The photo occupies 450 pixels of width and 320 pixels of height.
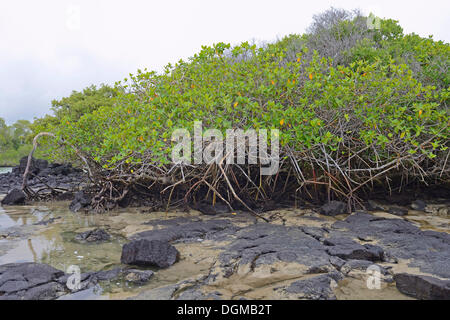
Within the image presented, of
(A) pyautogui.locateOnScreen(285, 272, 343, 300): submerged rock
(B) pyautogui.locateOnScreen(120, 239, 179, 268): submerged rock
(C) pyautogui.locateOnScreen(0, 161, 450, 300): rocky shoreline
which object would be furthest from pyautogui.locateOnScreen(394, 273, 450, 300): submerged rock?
(B) pyautogui.locateOnScreen(120, 239, 179, 268): submerged rock

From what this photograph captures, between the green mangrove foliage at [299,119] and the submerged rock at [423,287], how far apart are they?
283 centimetres

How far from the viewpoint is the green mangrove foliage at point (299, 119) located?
5535 millimetres

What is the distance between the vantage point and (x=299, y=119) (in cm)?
562

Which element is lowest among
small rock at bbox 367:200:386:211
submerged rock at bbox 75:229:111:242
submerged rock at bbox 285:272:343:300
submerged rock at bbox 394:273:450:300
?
submerged rock at bbox 75:229:111:242

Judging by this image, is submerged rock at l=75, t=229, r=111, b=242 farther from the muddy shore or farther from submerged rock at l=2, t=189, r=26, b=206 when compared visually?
submerged rock at l=2, t=189, r=26, b=206

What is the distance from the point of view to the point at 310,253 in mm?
3559

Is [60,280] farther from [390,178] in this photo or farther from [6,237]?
[390,178]

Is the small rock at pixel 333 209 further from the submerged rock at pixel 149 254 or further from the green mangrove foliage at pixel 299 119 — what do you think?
the submerged rock at pixel 149 254

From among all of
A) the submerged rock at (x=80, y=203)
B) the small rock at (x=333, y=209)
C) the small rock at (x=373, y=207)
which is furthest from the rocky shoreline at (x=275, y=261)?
the submerged rock at (x=80, y=203)

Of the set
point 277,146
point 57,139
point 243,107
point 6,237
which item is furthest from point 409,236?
point 57,139

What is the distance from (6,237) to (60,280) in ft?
8.27

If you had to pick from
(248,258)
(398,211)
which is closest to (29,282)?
(248,258)

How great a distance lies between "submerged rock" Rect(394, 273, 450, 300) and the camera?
7.83 ft

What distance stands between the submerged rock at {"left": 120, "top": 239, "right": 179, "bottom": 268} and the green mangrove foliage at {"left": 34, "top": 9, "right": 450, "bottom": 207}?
5.77 ft
